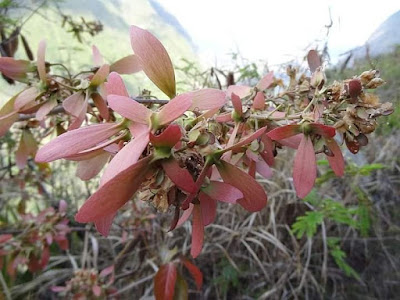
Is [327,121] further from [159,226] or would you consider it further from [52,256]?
[52,256]

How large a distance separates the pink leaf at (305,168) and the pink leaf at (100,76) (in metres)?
0.28

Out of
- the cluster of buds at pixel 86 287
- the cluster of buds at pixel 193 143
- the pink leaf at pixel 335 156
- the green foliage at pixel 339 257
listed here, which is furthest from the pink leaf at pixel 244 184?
the green foliage at pixel 339 257

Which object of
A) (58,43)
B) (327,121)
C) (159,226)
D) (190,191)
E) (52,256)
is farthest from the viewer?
(58,43)

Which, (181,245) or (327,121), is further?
(181,245)

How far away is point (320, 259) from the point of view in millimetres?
1528

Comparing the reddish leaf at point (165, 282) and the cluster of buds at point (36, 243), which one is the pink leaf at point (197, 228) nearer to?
the reddish leaf at point (165, 282)

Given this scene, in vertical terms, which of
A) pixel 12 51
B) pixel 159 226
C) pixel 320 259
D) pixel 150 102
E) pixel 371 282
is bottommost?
pixel 371 282

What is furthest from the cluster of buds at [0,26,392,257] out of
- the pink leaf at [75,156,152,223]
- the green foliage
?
the green foliage

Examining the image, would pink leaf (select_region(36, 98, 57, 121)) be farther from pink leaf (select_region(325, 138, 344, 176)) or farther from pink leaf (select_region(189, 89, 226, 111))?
pink leaf (select_region(325, 138, 344, 176))

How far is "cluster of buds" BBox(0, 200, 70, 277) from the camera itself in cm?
116

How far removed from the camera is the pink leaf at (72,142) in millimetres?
316

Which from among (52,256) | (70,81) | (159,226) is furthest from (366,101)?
(52,256)

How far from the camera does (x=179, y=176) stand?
30 centimetres

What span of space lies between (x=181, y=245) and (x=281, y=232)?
43cm
